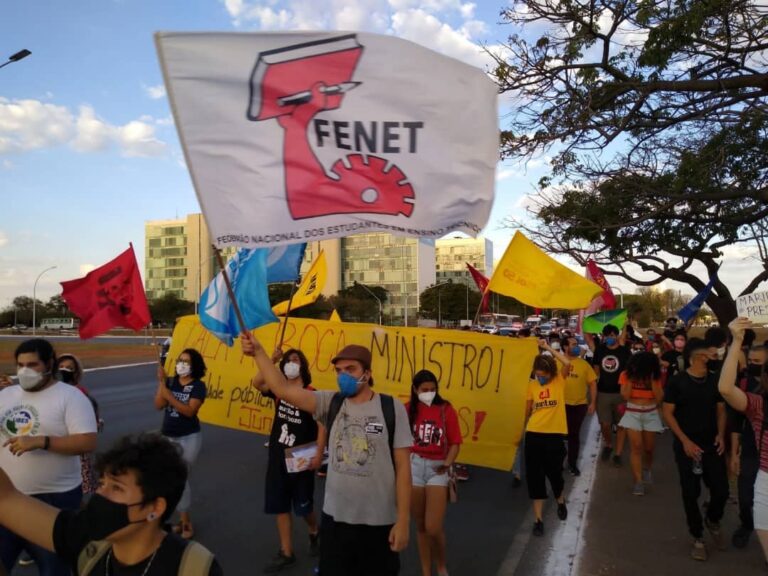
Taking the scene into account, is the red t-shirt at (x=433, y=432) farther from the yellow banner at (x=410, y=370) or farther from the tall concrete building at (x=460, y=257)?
the tall concrete building at (x=460, y=257)

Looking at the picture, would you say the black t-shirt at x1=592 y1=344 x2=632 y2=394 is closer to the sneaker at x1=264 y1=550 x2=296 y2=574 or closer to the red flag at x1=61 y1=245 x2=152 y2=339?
the sneaker at x1=264 y1=550 x2=296 y2=574

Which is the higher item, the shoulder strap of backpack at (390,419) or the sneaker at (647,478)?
the shoulder strap of backpack at (390,419)

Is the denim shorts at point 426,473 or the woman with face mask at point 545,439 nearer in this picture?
the denim shorts at point 426,473

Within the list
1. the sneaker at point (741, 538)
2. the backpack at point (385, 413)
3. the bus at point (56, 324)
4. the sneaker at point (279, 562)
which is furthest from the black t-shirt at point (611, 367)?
the bus at point (56, 324)

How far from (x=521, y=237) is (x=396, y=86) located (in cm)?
499

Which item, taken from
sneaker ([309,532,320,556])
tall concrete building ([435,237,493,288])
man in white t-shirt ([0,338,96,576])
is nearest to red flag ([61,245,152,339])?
sneaker ([309,532,320,556])

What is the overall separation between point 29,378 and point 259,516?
3.12 metres

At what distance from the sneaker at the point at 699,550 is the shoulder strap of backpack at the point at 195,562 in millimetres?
4378

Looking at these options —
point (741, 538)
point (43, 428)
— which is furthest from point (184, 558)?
point (741, 538)

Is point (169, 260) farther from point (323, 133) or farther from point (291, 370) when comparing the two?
point (323, 133)

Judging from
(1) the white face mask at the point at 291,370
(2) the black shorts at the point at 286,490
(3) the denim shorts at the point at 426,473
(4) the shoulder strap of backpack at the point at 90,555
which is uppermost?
(1) the white face mask at the point at 291,370

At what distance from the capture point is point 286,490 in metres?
4.95

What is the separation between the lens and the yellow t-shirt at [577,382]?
8117 mm

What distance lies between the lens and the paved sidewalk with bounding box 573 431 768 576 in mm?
4781
